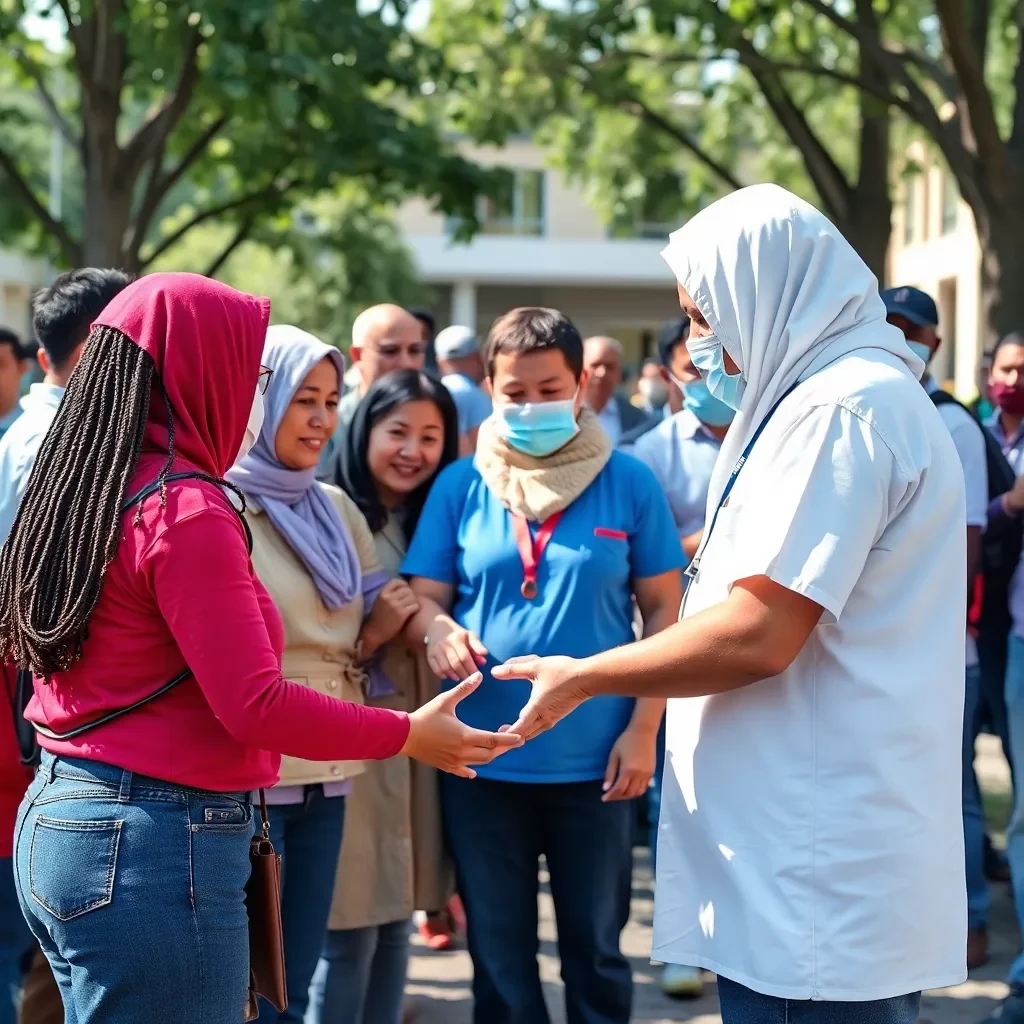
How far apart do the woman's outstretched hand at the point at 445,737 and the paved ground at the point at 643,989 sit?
2.44 metres

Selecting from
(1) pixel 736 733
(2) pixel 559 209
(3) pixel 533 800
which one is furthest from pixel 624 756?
(2) pixel 559 209

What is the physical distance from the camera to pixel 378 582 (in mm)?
4062

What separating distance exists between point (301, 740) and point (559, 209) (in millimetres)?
39455

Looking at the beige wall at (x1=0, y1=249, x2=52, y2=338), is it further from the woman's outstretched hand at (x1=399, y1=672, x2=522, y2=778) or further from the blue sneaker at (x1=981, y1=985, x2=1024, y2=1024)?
the woman's outstretched hand at (x1=399, y1=672, x2=522, y2=778)

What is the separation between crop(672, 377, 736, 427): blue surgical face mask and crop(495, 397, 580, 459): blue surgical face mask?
1.36 meters

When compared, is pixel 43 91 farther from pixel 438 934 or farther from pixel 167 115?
pixel 438 934

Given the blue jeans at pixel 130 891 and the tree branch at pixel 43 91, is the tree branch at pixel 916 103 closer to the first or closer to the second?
the tree branch at pixel 43 91

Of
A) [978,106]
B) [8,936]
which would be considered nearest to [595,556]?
[8,936]

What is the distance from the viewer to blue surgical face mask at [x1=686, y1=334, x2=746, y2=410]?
2750mm

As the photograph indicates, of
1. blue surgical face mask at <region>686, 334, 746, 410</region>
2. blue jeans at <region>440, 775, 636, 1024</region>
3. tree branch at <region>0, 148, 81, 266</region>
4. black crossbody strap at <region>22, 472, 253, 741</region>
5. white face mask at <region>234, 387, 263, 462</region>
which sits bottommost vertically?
blue jeans at <region>440, 775, 636, 1024</region>

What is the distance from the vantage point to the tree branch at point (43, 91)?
11000mm

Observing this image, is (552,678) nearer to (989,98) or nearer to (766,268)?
(766,268)

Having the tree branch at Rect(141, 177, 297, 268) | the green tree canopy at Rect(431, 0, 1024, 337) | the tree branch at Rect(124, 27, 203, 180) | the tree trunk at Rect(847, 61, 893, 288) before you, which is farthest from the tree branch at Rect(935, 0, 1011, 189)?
the tree branch at Rect(141, 177, 297, 268)

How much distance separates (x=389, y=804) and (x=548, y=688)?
145 centimetres
